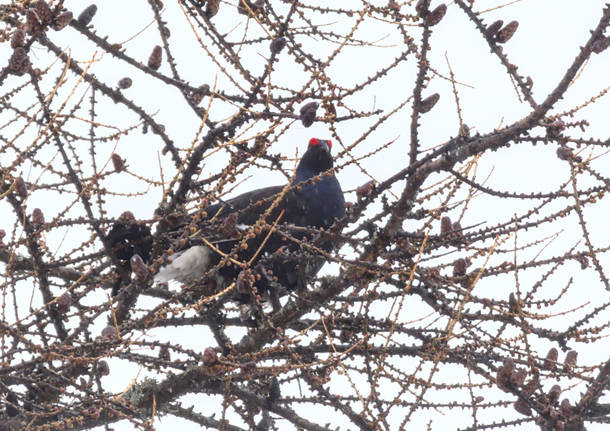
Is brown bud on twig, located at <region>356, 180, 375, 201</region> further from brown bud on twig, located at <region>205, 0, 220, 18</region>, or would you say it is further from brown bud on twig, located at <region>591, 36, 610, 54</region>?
brown bud on twig, located at <region>205, 0, 220, 18</region>

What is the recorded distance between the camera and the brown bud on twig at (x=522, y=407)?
2.79 metres

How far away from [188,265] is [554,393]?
2.03 m

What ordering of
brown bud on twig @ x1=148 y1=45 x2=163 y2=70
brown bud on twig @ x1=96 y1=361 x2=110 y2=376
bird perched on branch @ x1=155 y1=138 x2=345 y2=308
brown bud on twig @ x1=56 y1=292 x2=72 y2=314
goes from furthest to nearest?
1. bird perched on branch @ x1=155 y1=138 x2=345 y2=308
2. brown bud on twig @ x1=96 y1=361 x2=110 y2=376
3. brown bud on twig @ x1=148 y1=45 x2=163 y2=70
4. brown bud on twig @ x1=56 y1=292 x2=72 y2=314

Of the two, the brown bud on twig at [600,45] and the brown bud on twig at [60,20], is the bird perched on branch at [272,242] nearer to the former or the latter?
the brown bud on twig at [60,20]

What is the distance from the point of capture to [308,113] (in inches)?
98.1

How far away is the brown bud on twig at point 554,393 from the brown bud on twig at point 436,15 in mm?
1394

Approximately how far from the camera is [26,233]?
278 centimetres

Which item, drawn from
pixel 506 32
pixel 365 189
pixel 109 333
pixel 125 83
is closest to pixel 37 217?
pixel 109 333

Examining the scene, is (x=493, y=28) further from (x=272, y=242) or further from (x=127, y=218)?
(x=272, y=242)

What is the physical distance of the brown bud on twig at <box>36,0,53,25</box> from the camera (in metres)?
2.28

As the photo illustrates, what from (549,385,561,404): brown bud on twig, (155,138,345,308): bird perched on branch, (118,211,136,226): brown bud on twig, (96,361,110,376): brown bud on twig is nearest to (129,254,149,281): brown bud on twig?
(118,211,136,226): brown bud on twig

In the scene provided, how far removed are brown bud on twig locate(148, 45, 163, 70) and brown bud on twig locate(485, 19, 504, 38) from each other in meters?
1.26

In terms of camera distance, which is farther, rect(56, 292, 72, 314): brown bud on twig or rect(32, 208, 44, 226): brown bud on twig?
rect(32, 208, 44, 226): brown bud on twig

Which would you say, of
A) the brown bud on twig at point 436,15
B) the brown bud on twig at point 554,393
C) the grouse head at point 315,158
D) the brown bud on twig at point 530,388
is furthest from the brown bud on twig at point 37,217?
the grouse head at point 315,158
